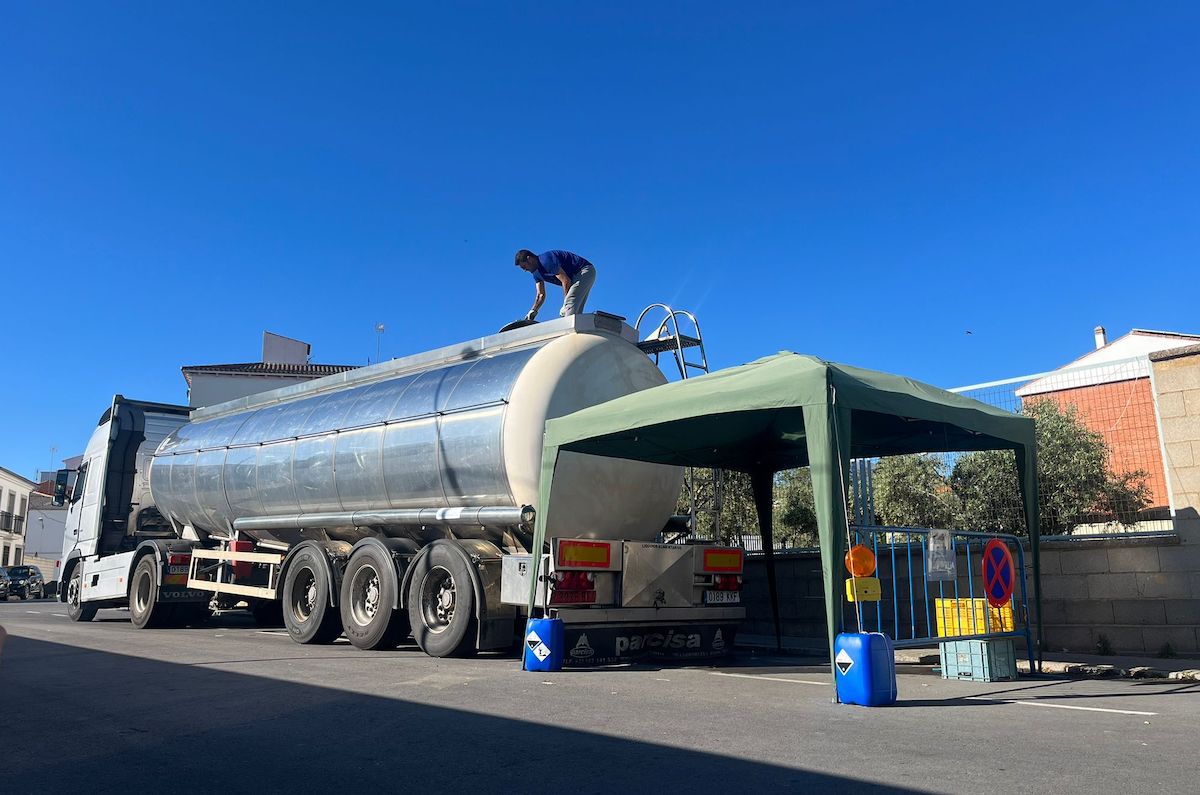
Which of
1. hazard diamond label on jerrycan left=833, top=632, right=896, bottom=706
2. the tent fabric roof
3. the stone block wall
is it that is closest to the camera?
hazard diamond label on jerrycan left=833, top=632, right=896, bottom=706

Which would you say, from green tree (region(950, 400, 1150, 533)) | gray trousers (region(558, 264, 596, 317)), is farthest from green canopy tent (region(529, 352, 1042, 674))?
gray trousers (region(558, 264, 596, 317))

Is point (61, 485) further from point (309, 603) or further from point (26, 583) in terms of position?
point (26, 583)

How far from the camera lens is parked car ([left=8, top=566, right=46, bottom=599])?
32.1 meters

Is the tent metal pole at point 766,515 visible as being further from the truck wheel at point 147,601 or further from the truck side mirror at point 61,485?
the truck side mirror at point 61,485

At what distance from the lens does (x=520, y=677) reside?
25.7 ft

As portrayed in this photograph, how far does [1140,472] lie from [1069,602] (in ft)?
5.41

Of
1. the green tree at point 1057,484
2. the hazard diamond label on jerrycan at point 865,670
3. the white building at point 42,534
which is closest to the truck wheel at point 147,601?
the hazard diamond label on jerrycan at point 865,670

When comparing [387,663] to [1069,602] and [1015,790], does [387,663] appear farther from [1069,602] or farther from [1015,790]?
[1069,602]

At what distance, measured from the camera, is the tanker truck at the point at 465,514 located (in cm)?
910

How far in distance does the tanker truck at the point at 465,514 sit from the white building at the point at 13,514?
4928 centimetres

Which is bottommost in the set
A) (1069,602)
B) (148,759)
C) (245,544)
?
(148,759)

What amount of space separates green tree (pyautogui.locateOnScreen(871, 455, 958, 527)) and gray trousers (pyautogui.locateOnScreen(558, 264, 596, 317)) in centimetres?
550

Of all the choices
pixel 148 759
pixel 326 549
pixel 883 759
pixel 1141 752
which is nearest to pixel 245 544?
pixel 326 549

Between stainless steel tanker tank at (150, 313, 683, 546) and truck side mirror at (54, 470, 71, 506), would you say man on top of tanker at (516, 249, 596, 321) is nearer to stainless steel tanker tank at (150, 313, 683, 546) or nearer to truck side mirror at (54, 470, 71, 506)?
stainless steel tanker tank at (150, 313, 683, 546)
